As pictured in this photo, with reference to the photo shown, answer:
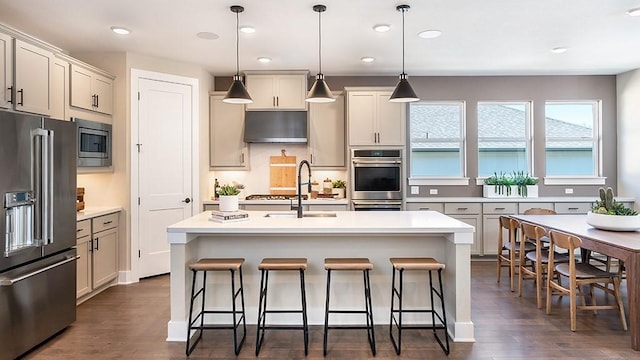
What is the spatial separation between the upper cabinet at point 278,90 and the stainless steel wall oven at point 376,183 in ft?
3.94

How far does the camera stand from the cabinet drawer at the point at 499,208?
5.54 m

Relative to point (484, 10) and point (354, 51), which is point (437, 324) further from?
point (354, 51)

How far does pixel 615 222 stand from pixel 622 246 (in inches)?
28.2

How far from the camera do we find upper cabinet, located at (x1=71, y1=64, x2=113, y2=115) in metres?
4.05

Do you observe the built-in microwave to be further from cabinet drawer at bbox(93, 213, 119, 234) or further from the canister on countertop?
the canister on countertop

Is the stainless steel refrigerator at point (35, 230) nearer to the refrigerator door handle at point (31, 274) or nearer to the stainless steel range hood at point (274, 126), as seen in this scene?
the refrigerator door handle at point (31, 274)

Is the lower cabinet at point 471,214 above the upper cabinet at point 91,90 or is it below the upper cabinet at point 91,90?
below

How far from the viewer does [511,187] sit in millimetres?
5805

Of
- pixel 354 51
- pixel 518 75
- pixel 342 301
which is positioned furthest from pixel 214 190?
pixel 518 75

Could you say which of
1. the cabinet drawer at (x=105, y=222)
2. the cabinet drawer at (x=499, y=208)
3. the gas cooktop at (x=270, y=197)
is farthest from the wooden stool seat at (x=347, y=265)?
the cabinet drawer at (x=499, y=208)

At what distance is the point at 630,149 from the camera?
5.68m

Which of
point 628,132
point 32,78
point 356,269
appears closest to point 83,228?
point 32,78

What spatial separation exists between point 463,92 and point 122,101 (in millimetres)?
4679

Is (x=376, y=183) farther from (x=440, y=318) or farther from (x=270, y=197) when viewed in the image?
(x=440, y=318)
